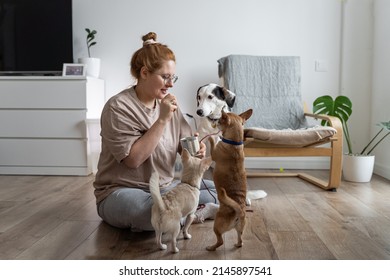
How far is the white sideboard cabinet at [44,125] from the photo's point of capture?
301 cm

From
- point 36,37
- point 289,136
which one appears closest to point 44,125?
point 36,37

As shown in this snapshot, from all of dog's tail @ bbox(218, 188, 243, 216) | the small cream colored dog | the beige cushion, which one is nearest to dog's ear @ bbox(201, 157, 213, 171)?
the small cream colored dog

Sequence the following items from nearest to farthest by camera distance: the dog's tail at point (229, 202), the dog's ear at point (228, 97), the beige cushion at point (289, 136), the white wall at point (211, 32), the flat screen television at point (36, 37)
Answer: the dog's tail at point (229, 202) → the beige cushion at point (289, 136) → the dog's ear at point (228, 97) → the flat screen television at point (36, 37) → the white wall at point (211, 32)

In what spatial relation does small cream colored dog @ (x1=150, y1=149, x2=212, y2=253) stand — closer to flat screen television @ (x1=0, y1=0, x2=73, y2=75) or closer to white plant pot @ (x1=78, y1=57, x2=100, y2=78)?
white plant pot @ (x1=78, y1=57, x2=100, y2=78)

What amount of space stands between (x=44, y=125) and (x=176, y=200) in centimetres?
206

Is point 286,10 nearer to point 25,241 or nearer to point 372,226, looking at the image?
point 372,226

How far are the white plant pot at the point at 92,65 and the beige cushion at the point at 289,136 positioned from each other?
1.56 meters

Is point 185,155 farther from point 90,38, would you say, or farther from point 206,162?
point 90,38

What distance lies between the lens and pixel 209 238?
1.55m

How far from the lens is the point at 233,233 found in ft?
5.31

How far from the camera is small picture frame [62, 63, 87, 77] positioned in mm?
3147

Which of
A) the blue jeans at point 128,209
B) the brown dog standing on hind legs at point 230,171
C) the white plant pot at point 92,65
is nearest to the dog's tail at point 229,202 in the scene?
the brown dog standing on hind legs at point 230,171

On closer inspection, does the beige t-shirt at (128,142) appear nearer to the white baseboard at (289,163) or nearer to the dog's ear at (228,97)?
the dog's ear at (228,97)
